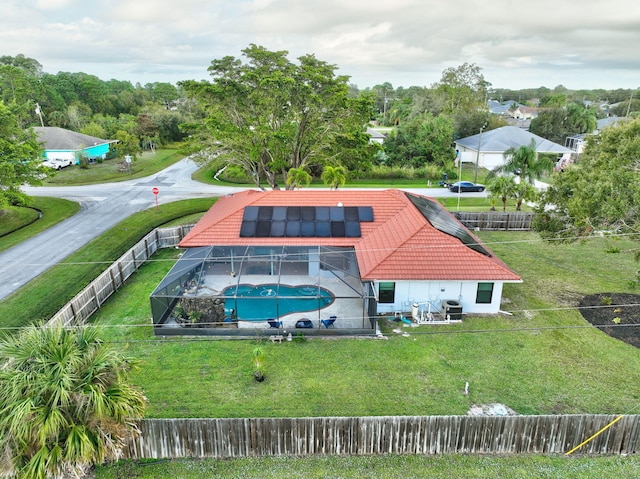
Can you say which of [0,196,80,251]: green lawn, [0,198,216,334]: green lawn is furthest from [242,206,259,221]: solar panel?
[0,196,80,251]: green lawn

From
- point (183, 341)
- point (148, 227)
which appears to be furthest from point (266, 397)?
point (148, 227)

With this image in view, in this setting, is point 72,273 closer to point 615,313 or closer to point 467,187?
point 615,313

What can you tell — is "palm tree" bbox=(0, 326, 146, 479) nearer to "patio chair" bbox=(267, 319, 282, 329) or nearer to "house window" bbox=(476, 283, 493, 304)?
"patio chair" bbox=(267, 319, 282, 329)

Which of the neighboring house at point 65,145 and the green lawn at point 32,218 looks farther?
the neighboring house at point 65,145

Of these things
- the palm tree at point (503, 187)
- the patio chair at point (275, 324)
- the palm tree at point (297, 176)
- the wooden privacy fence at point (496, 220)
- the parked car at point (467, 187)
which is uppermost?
the palm tree at point (297, 176)

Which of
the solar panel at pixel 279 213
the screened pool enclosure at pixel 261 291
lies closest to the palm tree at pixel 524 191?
the screened pool enclosure at pixel 261 291

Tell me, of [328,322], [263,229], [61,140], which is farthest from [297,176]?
[61,140]

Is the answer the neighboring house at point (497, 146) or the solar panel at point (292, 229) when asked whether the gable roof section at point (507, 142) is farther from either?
the solar panel at point (292, 229)
